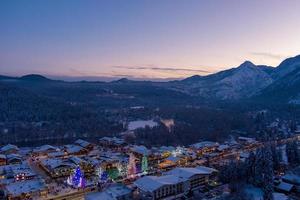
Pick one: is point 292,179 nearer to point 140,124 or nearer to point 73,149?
point 73,149

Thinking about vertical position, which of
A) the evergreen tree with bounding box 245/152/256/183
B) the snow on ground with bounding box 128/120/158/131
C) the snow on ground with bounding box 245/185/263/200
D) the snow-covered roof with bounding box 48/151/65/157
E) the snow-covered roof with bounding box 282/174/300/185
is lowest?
the snow on ground with bounding box 128/120/158/131

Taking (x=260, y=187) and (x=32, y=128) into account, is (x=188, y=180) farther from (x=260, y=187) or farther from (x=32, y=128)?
(x=32, y=128)

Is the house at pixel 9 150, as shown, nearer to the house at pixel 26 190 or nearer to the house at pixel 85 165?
the house at pixel 85 165

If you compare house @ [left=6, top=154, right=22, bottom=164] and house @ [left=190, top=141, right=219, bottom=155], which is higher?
house @ [left=190, top=141, right=219, bottom=155]

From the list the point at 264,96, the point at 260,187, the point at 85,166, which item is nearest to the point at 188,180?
the point at 260,187

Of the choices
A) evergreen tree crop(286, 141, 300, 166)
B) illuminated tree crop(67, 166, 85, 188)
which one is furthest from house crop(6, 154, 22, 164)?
evergreen tree crop(286, 141, 300, 166)

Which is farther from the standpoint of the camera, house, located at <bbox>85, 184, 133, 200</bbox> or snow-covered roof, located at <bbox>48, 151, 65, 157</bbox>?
snow-covered roof, located at <bbox>48, 151, 65, 157</bbox>

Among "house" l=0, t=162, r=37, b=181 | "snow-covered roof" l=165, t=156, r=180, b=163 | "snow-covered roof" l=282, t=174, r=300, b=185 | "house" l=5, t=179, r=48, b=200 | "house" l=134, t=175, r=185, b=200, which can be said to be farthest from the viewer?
"snow-covered roof" l=165, t=156, r=180, b=163

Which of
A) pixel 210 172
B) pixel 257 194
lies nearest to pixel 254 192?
pixel 257 194

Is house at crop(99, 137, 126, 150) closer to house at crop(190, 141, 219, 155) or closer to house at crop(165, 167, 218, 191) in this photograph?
house at crop(190, 141, 219, 155)
